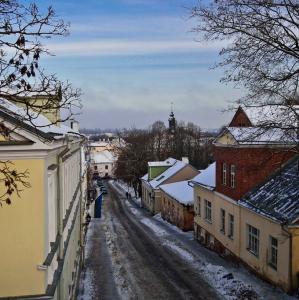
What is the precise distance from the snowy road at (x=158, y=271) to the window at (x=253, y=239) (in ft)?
3.62

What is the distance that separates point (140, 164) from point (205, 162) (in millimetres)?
12904

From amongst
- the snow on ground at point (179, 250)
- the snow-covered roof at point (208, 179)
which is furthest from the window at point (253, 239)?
the snow-covered roof at point (208, 179)

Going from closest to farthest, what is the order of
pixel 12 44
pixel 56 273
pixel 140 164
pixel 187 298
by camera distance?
pixel 12 44 < pixel 56 273 < pixel 187 298 < pixel 140 164

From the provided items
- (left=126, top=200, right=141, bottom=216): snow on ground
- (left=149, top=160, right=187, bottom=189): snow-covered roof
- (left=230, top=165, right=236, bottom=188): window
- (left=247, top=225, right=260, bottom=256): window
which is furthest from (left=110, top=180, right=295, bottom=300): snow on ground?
(left=126, top=200, right=141, bottom=216): snow on ground

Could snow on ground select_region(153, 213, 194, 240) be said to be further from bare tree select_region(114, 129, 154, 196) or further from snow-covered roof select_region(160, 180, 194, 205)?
bare tree select_region(114, 129, 154, 196)

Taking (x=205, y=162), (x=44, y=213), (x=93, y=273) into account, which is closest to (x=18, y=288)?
(x=44, y=213)

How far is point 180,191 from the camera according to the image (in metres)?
42.2

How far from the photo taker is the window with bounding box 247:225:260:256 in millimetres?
21497

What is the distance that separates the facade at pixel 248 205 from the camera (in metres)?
17.7

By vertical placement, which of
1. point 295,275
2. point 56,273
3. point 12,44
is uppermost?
point 12,44

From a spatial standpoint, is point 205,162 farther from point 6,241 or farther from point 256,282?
point 6,241

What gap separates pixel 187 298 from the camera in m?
19.4

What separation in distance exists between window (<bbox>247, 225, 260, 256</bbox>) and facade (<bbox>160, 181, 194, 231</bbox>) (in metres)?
15.2

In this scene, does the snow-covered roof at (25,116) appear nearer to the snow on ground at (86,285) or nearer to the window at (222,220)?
the snow on ground at (86,285)
